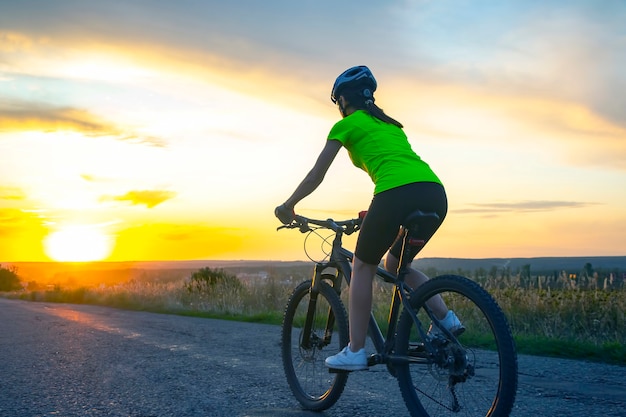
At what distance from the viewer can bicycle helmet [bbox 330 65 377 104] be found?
184 inches

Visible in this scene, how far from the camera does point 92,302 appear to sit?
22.8m

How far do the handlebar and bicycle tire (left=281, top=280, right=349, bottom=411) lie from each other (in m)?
0.45

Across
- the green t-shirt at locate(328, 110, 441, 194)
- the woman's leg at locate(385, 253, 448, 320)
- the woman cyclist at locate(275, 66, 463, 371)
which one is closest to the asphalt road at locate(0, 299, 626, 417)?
the woman cyclist at locate(275, 66, 463, 371)

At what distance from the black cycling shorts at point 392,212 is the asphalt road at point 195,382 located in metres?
1.42

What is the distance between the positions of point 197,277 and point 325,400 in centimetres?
2073

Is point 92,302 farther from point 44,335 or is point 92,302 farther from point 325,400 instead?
point 325,400


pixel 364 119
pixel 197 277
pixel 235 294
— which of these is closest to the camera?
pixel 364 119

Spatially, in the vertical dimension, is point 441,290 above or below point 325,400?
above

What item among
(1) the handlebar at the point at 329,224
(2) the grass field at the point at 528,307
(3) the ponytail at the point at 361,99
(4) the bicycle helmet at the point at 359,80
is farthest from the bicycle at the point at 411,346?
(2) the grass field at the point at 528,307

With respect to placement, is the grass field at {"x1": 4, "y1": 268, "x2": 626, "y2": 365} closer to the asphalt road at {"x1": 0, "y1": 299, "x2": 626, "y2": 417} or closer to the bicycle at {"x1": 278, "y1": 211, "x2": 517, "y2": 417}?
the asphalt road at {"x1": 0, "y1": 299, "x2": 626, "y2": 417}

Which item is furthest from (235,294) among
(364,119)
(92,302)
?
(364,119)

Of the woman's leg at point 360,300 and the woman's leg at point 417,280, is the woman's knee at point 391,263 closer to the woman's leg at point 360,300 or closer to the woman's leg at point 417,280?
the woman's leg at point 417,280

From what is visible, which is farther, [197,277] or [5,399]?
[197,277]

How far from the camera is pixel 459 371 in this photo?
399cm
